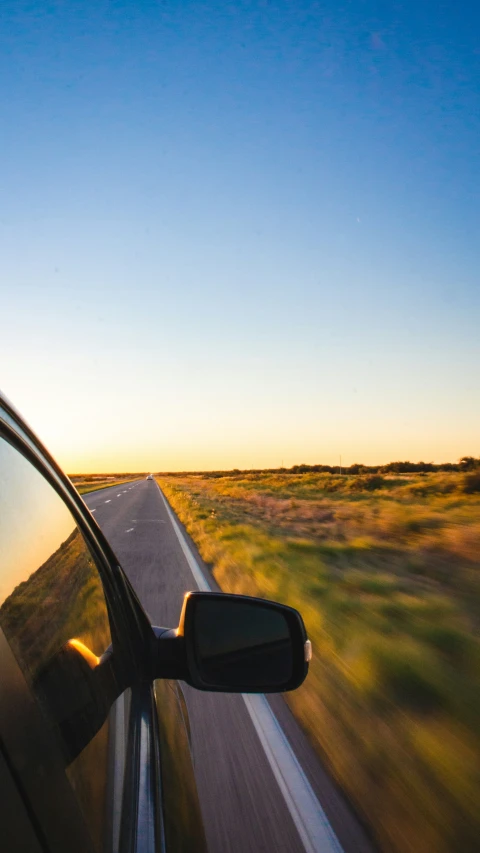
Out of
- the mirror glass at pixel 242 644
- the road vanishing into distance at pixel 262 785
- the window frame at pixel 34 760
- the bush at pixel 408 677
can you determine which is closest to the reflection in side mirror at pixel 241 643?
the mirror glass at pixel 242 644

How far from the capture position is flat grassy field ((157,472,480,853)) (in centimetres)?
322

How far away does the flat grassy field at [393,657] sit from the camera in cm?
322

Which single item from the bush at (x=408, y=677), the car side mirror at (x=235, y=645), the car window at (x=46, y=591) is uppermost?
the car window at (x=46, y=591)

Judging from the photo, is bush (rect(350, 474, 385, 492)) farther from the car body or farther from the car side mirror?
the car body

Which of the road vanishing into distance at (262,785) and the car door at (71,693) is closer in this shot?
the car door at (71,693)

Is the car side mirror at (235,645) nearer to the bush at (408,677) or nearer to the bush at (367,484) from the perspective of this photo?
the bush at (408,677)

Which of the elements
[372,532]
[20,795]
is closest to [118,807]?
[20,795]

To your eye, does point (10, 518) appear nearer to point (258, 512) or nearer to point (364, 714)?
point (364, 714)

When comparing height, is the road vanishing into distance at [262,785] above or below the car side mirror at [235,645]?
below

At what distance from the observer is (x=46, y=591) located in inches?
52.2

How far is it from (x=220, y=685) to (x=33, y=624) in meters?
0.81

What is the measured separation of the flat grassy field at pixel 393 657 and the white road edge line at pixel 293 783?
0.21 metres

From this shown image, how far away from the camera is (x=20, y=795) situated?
2.69ft

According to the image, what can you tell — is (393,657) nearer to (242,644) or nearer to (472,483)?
(242,644)
